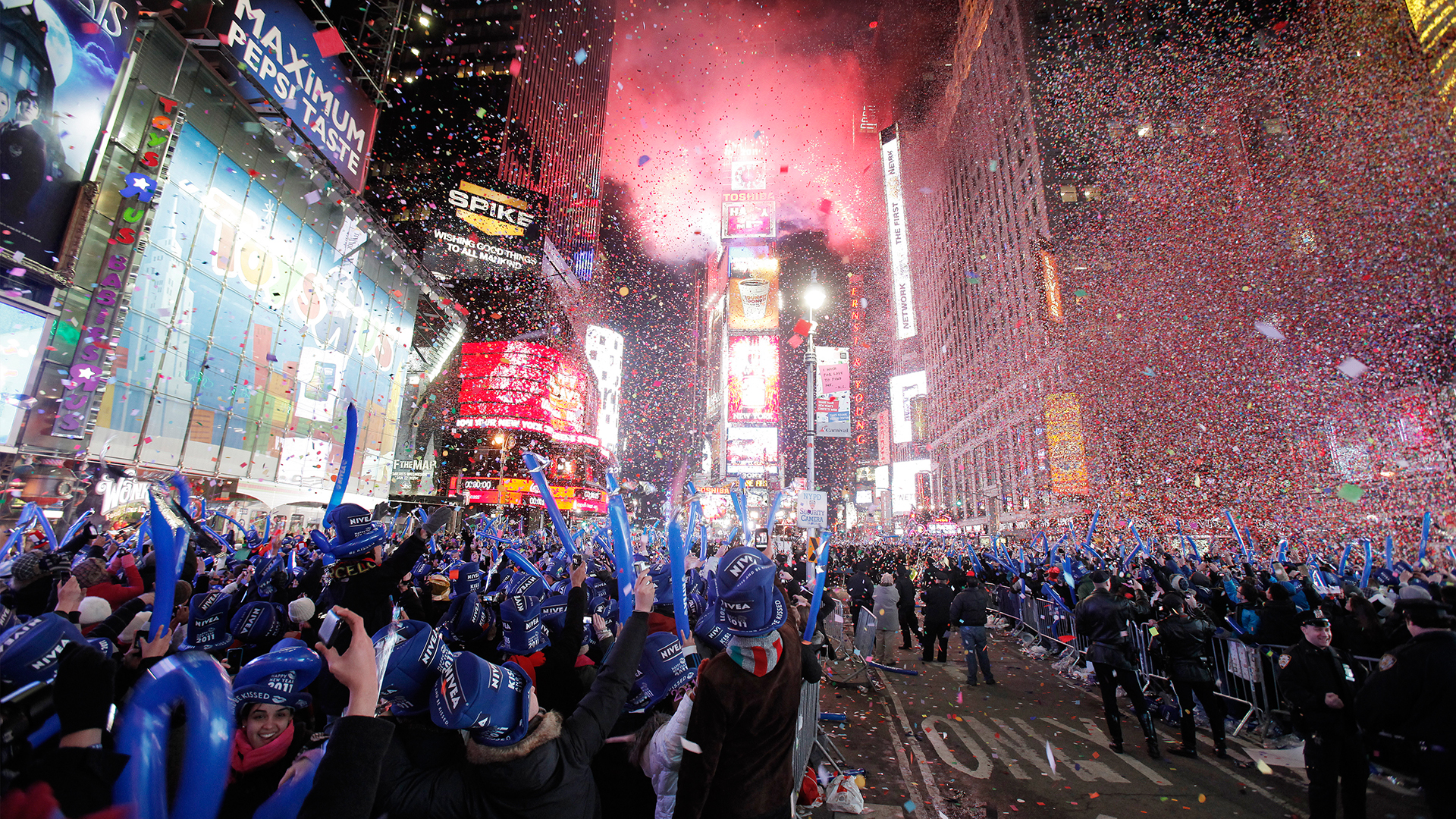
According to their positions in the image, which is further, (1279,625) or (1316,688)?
(1279,625)

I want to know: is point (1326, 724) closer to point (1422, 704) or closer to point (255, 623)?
point (1422, 704)

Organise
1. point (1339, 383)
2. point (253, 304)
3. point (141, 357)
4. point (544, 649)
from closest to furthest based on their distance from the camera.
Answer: point (544, 649)
point (141, 357)
point (253, 304)
point (1339, 383)

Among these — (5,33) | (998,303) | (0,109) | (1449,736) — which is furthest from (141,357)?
(998,303)

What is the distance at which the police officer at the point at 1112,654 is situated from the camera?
7.01m

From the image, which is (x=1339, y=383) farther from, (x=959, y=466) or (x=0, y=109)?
(x=0, y=109)

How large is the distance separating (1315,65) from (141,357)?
58.9m

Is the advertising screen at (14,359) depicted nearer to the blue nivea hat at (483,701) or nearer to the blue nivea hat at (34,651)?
the blue nivea hat at (34,651)

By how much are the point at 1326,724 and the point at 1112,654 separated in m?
2.72

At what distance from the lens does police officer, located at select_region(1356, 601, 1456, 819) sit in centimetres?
360

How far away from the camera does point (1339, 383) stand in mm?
41469

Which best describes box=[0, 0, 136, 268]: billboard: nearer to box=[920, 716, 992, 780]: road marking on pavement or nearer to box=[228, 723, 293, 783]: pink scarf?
box=[228, 723, 293, 783]: pink scarf

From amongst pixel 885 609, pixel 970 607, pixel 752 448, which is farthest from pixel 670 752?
pixel 752 448

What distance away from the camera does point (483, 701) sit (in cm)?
198

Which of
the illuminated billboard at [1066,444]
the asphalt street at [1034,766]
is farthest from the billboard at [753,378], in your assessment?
the asphalt street at [1034,766]
